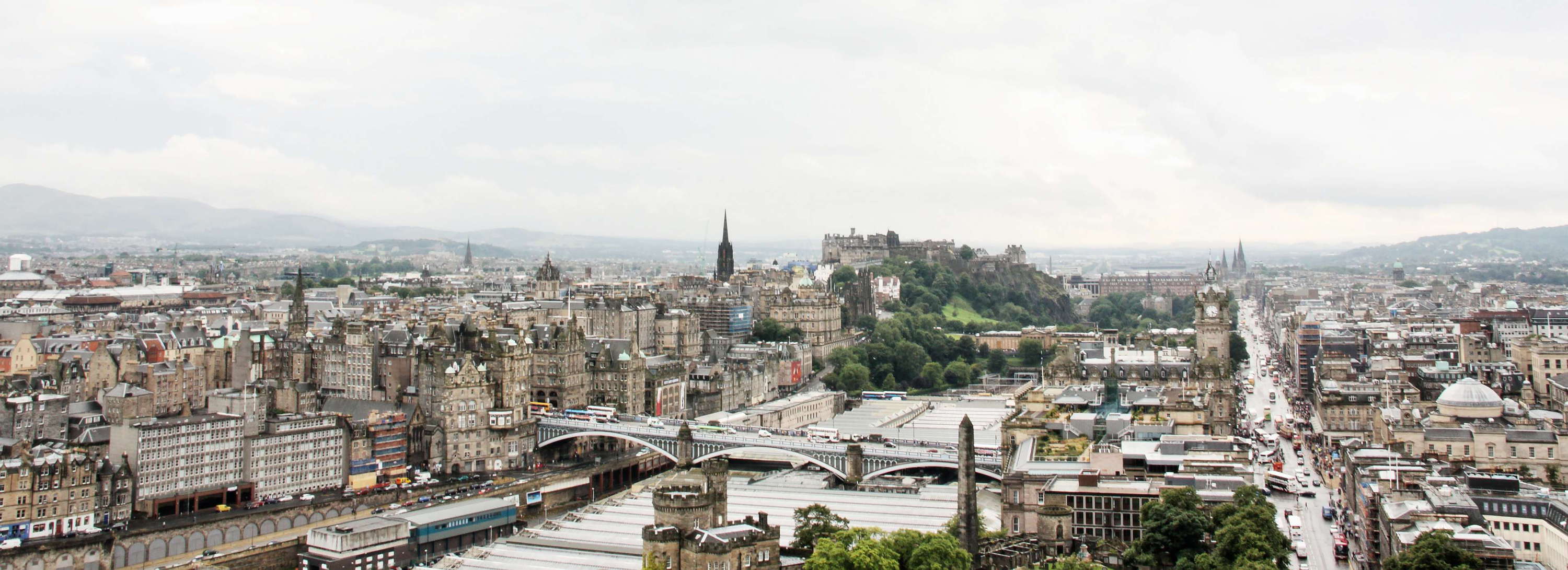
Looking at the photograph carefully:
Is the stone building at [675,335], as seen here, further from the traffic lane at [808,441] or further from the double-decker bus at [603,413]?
the traffic lane at [808,441]

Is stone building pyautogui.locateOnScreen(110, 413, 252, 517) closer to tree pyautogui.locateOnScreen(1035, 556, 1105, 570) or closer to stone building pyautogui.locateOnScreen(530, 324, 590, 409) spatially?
stone building pyautogui.locateOnScreen(530, 324, 590, 409)

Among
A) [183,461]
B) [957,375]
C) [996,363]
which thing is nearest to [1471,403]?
[957,375]

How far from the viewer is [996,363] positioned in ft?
458

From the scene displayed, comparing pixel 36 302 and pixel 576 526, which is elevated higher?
pixel 36 302

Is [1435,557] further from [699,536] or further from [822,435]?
[822,435]

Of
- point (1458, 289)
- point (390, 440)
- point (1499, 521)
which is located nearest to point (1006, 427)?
point (1499, 521)

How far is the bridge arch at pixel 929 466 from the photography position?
71312 mm

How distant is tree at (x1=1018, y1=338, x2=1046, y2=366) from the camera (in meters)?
138

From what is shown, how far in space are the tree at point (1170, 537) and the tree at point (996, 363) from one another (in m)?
86.6

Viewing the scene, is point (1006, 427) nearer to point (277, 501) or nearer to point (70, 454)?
point (277, 501)

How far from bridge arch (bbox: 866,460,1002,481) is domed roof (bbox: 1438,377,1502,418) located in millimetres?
23485

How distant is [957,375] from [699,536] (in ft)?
285

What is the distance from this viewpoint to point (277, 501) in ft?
232

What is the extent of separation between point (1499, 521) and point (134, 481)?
198 ft
